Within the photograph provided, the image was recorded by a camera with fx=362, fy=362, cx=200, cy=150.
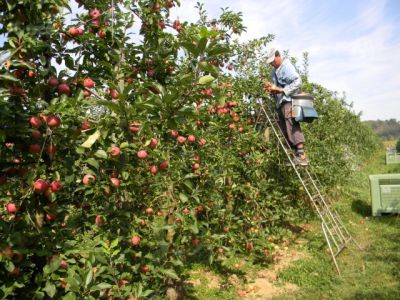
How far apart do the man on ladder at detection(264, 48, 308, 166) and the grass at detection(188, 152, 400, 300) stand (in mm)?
1521

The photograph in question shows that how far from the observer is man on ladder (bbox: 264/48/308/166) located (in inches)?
218

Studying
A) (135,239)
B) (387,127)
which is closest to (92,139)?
(135,239)

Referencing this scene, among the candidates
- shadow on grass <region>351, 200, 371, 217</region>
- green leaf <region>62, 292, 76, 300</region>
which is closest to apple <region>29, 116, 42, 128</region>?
green leaf <region>62, 292, 76, 300</region>

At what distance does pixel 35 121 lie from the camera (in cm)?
198

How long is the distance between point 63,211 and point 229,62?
174 inches

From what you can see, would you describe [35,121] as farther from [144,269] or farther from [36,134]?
[144,269]

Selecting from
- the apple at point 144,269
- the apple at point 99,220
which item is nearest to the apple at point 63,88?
the apple at point 99,220

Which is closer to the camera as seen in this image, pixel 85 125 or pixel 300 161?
pixel 85 125

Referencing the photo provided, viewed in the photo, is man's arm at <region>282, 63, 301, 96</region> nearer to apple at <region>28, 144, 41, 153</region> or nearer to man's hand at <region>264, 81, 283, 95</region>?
man's hand at <region>264, 81, 283, 95</region>

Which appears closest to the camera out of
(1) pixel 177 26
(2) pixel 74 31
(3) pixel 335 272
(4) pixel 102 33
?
(2) pixel 74 31

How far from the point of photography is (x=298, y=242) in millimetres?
6340

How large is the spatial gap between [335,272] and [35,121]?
14.6 feet

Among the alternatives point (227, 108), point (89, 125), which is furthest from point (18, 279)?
point (227, 108)

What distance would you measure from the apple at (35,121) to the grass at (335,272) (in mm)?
3351
